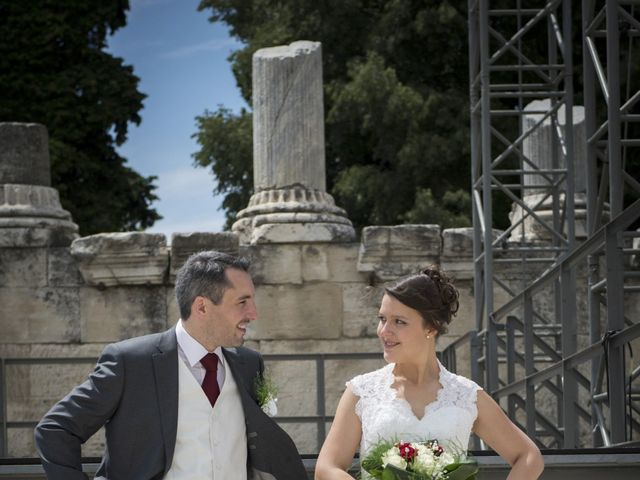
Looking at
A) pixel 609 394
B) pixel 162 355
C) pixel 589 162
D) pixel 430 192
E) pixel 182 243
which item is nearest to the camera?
pixel 162 355

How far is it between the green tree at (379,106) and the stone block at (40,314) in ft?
27.9

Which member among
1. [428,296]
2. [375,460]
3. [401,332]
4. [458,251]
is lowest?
[375,460]

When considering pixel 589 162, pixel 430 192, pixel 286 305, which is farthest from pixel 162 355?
pixel 430 192

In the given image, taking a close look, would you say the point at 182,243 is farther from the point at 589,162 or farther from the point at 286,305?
the point at 589,162

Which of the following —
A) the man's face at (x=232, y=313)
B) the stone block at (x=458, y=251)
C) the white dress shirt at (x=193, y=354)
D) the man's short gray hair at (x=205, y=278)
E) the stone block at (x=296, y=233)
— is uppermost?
the stone block at (x=296, y=233)

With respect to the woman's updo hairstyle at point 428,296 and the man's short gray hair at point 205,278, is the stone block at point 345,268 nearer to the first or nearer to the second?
the man's short gray hair at point 205,278

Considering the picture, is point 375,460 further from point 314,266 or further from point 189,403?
point 314,266

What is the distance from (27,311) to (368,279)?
305 cm

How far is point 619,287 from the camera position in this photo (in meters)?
6.36

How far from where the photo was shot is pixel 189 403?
4.26m

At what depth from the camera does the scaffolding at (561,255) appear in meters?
6.93

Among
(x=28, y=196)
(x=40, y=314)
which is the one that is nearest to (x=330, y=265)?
(x=40, y=314)

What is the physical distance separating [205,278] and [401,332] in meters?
0.65

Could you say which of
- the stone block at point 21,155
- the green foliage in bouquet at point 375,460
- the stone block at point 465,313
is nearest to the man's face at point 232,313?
the green foliage in bouquet at point 375,460
